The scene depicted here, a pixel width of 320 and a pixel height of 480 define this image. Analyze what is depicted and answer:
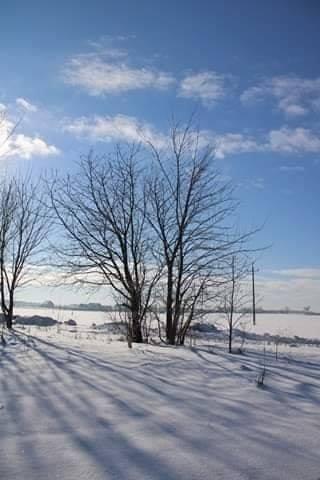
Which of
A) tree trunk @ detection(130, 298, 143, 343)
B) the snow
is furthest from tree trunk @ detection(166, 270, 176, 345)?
the snow

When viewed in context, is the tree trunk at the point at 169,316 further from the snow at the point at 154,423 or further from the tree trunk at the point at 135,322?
the snow at the point at 154,423

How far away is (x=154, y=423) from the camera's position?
2.21 metres

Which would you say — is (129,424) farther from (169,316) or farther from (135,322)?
(135,322)

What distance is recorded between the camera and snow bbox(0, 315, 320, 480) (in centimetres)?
165

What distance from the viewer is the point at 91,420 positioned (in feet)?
7.34

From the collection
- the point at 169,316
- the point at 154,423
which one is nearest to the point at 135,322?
the point at 169,316

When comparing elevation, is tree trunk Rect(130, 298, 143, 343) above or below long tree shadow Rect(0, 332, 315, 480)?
above

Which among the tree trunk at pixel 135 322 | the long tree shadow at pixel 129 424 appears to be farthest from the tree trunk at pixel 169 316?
the long tree shadow at pixel 129 424

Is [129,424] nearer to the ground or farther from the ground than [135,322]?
nearer to the ground

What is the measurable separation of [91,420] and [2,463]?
0.66 m

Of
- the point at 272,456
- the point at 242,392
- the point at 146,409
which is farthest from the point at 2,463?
the point at 242,392

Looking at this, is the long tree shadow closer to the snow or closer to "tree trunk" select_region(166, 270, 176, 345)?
the snow

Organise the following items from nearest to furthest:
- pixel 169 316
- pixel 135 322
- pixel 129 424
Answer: pixel 129 424, pixel 169 316, pixel 135 322

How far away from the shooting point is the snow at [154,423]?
1646 millimetres
